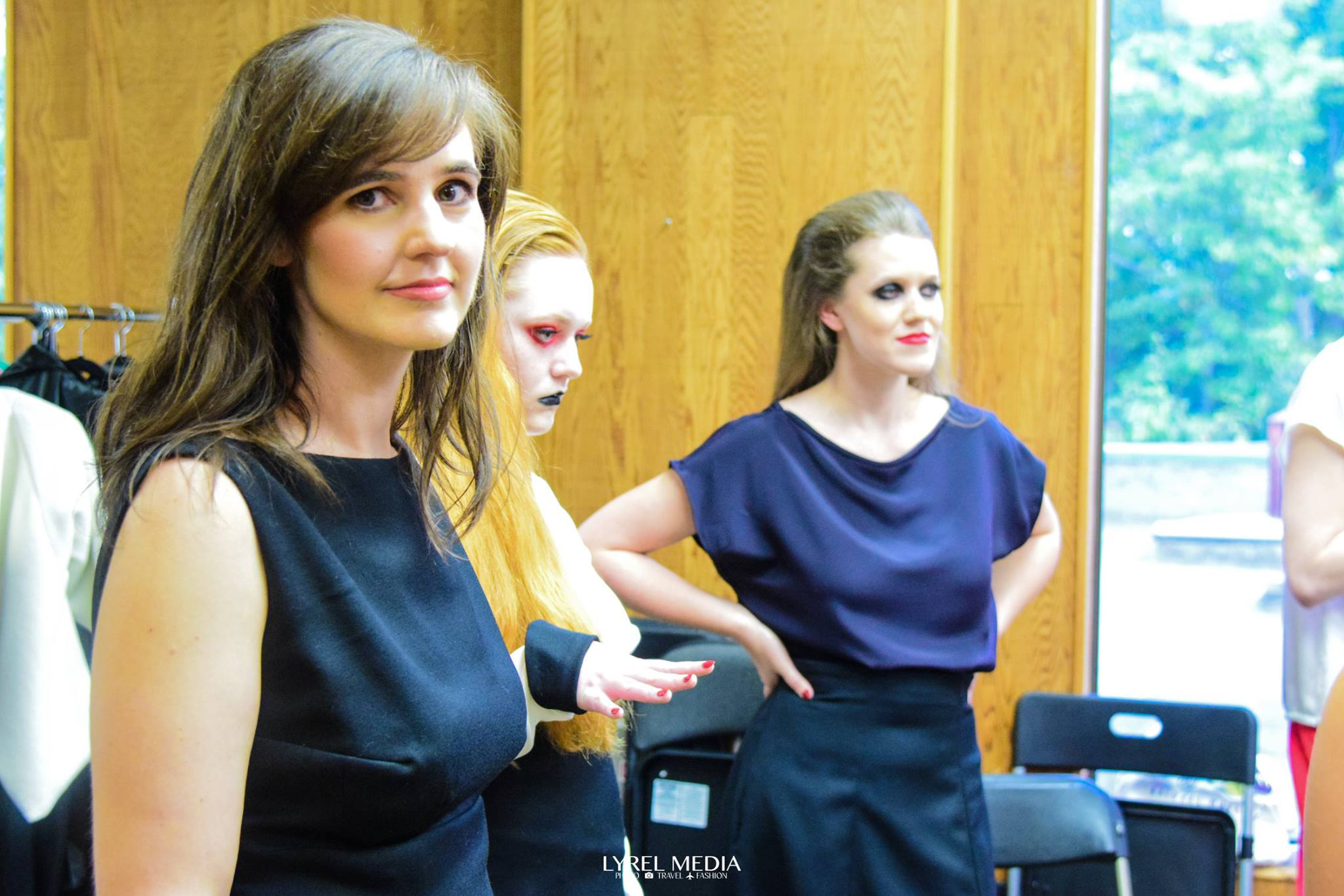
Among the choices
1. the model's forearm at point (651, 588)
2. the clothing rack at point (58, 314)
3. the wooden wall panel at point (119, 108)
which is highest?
the wooden wall panel at point (119, 108)

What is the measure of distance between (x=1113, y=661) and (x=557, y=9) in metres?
2.36

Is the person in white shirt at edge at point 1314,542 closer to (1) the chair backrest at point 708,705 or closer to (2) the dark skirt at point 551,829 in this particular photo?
(1) the chair backrest at point 708,705

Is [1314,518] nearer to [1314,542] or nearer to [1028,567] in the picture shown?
[1314,542]

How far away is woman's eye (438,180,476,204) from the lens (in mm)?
1003

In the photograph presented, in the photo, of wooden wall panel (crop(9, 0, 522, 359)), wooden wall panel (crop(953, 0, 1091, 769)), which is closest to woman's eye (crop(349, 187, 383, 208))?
wooden wall panel (crop(953, 0, 1091, 769))

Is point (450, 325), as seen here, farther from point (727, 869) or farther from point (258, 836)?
point (727, 869)

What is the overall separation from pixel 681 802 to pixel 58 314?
1.78 metres

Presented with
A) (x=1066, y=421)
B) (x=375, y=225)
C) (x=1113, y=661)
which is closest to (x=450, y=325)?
(x=375, y=225)

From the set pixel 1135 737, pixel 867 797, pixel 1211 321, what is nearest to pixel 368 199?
pixel 867 797

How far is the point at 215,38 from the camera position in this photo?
355 centimetres

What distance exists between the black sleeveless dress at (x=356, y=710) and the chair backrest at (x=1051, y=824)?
185cm

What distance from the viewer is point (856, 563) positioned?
2.10m

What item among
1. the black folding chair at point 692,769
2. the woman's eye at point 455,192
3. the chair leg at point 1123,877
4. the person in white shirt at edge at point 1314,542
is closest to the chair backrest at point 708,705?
the black folding chair at point 692,769

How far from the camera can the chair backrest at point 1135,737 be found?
9.14 feet
